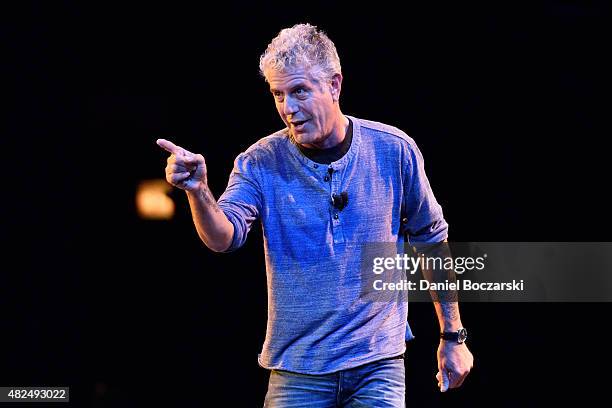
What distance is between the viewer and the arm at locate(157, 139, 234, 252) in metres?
2.20

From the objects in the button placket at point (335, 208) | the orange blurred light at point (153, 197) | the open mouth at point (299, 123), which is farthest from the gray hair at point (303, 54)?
the orange blurred light at point (153, 197)

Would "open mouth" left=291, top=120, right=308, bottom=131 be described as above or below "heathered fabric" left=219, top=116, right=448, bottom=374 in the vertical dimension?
above

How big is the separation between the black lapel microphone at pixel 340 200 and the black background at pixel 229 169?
1475 mm

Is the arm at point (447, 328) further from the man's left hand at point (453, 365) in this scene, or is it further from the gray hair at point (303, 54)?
the gray hair at point (303, 54)

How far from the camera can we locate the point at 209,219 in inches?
90.8

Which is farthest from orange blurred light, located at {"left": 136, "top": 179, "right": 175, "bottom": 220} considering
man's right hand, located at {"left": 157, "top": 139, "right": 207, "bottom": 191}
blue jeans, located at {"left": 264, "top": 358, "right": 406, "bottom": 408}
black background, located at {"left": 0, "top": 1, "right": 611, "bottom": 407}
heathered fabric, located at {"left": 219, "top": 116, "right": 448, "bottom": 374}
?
Answer: man's right hand, located at {"left": 157, "top": 139, "right": 207, "bottom": 191}

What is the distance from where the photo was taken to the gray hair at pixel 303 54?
2.49m

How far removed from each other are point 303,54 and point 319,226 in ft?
1.54

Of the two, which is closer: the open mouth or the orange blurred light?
the open mouth

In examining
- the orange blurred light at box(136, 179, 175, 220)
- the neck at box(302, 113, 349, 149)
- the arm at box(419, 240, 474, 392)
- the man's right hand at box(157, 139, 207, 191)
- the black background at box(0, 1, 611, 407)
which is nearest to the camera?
the man's right hand at box(157, 139, 207, 191)

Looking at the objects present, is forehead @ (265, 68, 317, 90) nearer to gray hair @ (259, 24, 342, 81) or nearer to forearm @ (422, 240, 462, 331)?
gray hair @ (259, 24, 342, 81)

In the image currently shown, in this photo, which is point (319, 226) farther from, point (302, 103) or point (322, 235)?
point (302, 103)

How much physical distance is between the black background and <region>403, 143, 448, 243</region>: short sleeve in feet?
4.29

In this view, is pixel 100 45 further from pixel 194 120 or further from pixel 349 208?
pixel 349 208
